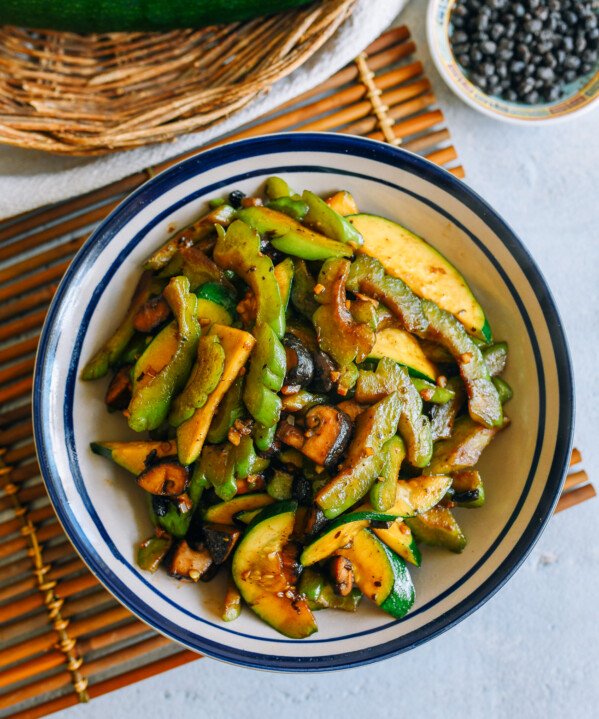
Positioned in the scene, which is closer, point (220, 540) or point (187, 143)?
point (220, 540)

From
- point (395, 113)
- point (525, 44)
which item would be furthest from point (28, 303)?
point (525, 44)

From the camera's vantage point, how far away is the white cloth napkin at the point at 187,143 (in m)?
2.18

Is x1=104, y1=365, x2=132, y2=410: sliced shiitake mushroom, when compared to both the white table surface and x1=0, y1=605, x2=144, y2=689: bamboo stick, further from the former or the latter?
the white table surface

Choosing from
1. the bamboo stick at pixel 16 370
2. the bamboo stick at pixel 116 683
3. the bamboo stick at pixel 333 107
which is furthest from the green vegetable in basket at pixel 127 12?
the bamboo stick at pixel 116 683

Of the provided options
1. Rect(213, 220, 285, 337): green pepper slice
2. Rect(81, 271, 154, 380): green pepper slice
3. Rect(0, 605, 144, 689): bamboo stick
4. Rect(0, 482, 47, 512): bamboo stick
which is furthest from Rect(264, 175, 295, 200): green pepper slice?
Rect(0, 605, 144, 689): bamboo stick

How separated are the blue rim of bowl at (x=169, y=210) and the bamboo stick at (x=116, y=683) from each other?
52 centimetres

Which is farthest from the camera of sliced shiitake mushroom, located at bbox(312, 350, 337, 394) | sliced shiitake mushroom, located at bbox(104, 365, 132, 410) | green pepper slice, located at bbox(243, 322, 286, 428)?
sliced shiitake mushroom, located at bbox(104, 365, 132, 410)

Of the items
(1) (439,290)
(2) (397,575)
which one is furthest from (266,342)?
(2) (397,575)

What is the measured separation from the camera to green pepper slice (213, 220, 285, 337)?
1.73 meters

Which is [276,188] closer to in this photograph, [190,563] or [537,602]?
[190,563]

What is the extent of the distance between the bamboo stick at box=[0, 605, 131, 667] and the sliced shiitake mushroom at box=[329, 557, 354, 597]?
0.82m

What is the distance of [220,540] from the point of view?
5.98 feet

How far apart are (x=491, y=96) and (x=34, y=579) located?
228 cm

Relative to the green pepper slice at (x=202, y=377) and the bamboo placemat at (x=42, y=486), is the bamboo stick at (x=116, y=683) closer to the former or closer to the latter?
the bamboo placemat at (x=42, y=486)
